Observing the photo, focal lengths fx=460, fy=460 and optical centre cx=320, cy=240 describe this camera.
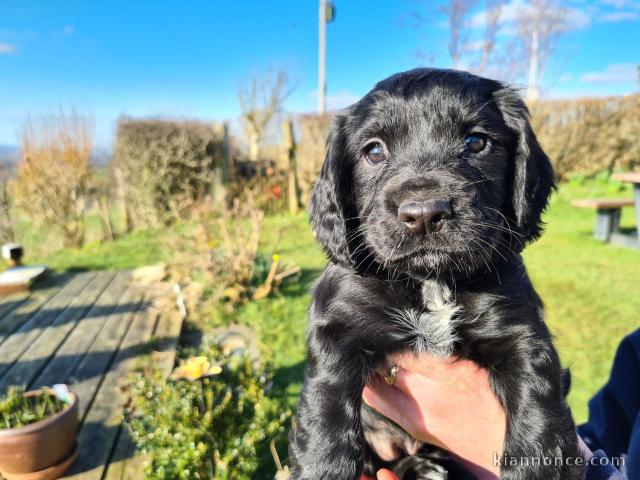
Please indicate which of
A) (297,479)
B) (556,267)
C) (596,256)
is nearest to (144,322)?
(297,479)

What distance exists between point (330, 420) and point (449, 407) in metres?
0.52

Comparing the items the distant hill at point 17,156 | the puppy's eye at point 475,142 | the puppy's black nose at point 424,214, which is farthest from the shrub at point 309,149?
the puppy's black nose at point 424,214

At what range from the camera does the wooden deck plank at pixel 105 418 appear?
8.75ft

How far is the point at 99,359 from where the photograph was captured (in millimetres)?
3943

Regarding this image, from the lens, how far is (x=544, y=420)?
1.43 meters

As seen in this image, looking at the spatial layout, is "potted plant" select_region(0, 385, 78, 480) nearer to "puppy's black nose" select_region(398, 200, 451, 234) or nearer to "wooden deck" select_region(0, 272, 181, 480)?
"wooden deck" select_region(0, 272, 181, 480)

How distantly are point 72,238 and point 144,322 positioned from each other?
603cm

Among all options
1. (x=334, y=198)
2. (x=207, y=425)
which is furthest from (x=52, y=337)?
(x=334, y=198)

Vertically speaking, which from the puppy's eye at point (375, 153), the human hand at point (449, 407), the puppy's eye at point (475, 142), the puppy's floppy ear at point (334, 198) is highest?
the puppy's eye at point (475, 142)

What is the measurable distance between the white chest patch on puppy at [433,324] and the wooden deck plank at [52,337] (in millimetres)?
2937

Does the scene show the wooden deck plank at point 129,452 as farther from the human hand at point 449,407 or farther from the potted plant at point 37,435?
the human hand at point 449,407

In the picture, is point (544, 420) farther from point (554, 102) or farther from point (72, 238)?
point (554, 102)

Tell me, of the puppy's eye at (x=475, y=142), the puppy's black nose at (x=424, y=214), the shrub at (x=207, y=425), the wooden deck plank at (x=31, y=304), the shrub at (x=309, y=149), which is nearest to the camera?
the puppy's black nose at (x=424, y=214)

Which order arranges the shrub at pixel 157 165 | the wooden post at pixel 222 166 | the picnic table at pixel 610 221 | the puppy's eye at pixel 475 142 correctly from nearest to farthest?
the puppy's eye at pixel 475 142 < the picnic table at pixel 610 221 < the shrub at pixel 157 165 < the wooden post at pixel 222 166
